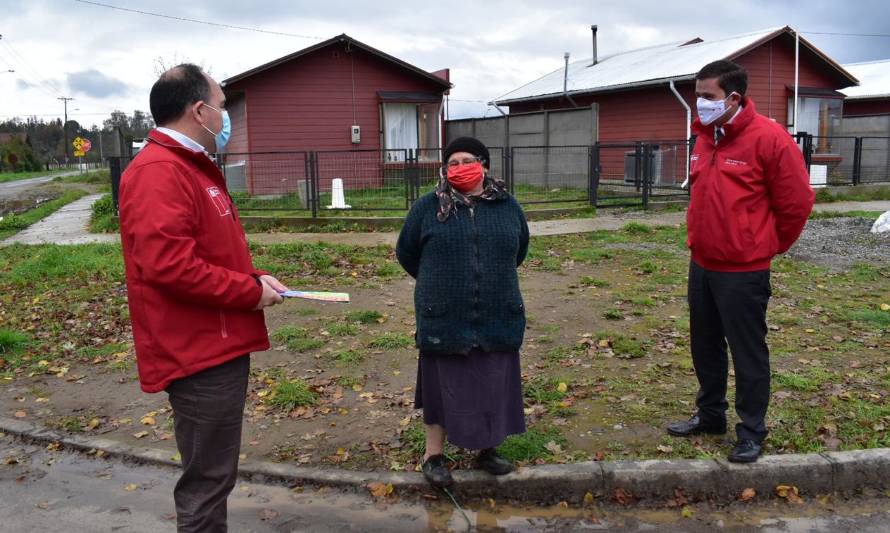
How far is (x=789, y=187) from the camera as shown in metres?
3.96

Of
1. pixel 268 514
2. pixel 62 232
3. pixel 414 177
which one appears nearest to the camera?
pixel 268 514

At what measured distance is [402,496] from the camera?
A: 4.23 meters

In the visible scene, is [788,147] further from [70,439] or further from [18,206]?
[18,206]

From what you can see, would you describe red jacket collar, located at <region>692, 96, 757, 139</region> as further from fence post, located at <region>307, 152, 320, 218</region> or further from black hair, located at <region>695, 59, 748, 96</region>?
fence post, located at <region>307, 152, 320, 218</region>

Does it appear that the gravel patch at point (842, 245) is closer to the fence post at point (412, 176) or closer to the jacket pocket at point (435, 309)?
the fence post at point (412, 176)

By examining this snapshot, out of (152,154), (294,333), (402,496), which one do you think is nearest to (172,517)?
(402,496)

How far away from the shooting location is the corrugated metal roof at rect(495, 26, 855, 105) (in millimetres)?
21422

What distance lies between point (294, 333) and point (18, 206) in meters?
24.2

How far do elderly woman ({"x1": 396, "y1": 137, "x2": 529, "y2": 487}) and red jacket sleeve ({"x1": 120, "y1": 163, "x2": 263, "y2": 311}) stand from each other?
4.19 ft

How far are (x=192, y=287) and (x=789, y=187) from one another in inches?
119

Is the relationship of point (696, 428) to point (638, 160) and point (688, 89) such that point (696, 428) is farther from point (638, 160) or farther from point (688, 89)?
point (688, 89)

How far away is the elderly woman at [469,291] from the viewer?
3.84 meters

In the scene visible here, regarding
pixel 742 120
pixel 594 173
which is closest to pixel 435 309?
pixel 742 120

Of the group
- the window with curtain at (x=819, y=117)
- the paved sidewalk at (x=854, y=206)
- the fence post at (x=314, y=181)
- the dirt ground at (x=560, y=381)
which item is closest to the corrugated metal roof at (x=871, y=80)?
the window with curtain at (x=819, y=117)
